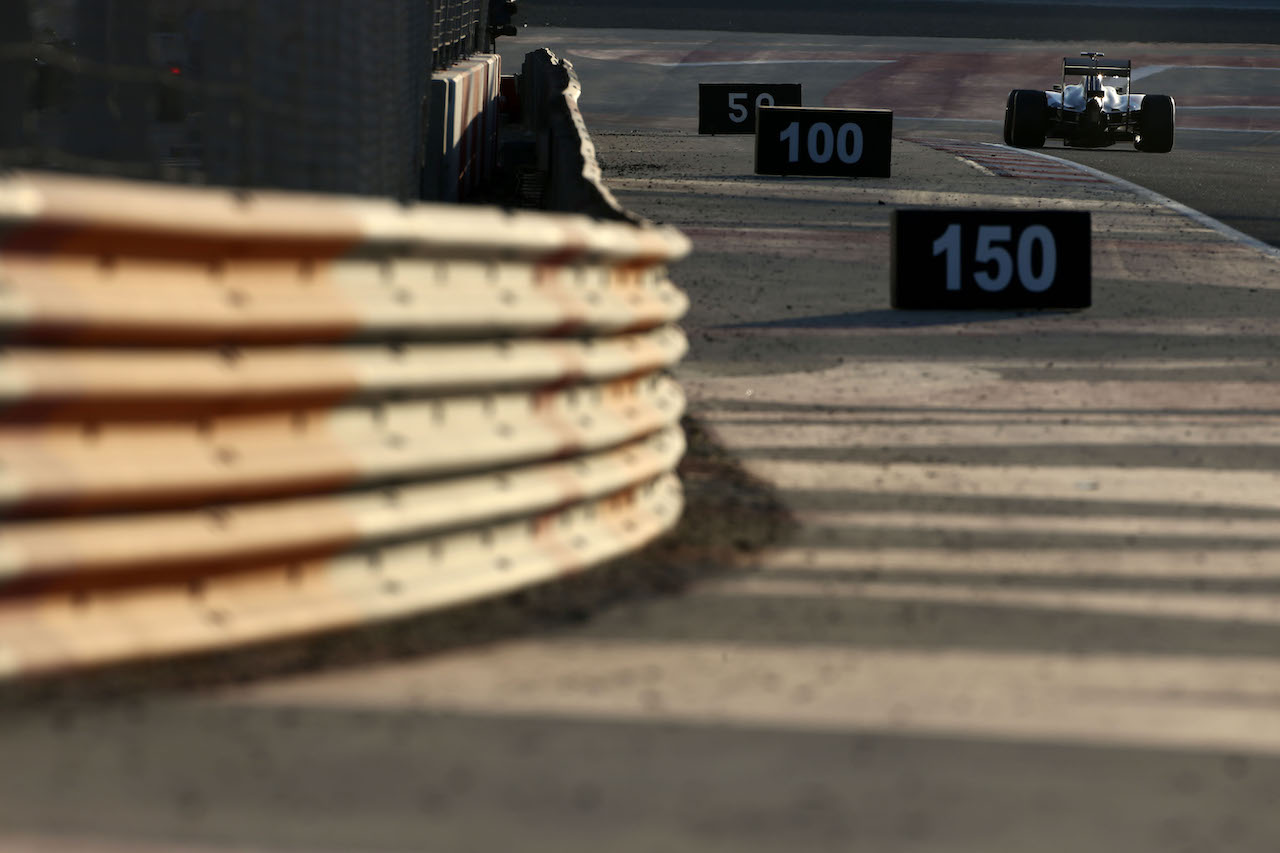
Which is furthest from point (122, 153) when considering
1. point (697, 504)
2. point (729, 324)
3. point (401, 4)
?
point (697, 504)

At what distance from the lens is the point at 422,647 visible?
475cm

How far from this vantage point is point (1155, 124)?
94.1ft

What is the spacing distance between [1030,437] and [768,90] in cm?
2268

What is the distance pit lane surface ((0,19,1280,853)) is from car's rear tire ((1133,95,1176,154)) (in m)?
20.3

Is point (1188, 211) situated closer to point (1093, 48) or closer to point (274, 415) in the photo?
point (274, 415)

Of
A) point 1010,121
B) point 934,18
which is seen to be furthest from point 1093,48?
point 1010,121

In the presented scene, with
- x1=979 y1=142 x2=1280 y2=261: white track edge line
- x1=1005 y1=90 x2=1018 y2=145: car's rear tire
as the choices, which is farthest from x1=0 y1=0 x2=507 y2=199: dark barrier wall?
x1=1005 y1=90 x2=1018 y2=145: car's rear tire

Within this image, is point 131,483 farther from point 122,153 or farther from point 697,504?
point 122,153

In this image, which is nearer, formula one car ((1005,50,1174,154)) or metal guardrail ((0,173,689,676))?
metal guardrail ((0,173,689,676))

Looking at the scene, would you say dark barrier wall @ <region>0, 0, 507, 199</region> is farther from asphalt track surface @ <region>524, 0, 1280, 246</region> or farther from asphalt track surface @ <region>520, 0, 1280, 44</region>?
asphalt track surface @ <region>520, 0, 1280, 44</region>

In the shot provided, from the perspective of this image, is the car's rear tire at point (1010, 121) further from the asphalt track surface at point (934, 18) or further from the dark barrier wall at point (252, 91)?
the asphalt track surface at point (934, 18)

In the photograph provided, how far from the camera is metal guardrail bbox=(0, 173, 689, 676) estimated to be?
14.0ft

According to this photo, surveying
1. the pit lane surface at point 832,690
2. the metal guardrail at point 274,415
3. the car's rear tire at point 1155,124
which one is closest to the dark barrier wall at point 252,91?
the metal guardrail at point 274,415

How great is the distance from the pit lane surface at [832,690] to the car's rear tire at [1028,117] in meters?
20.2
